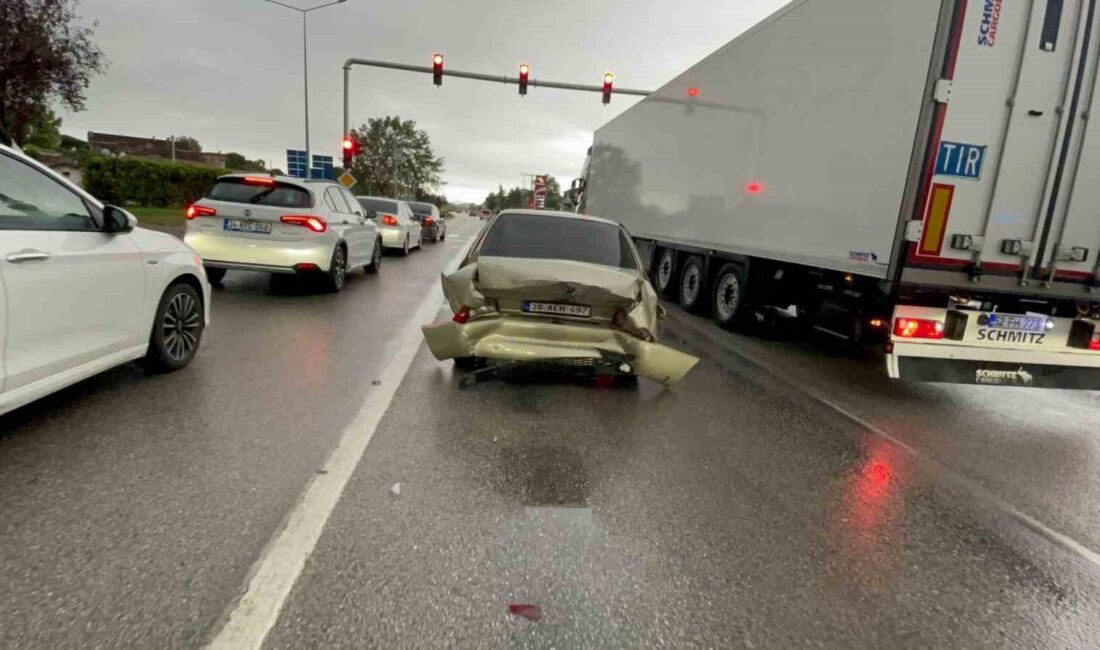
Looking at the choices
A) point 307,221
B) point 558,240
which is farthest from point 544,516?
point 307,221

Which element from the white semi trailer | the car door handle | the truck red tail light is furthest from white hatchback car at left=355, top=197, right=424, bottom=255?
the truck red tail light

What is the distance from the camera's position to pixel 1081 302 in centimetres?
556

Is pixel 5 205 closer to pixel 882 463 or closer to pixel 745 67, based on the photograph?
pixel 882 463

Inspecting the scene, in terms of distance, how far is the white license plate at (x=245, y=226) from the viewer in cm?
855

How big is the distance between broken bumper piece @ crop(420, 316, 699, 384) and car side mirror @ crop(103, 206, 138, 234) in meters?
2.14

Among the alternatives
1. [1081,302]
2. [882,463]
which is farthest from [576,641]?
[1081,302]

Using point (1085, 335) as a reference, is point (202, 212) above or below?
above

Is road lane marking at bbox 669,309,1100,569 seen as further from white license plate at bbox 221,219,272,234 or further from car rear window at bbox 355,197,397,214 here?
car rear window at bbox 355,197,397,214

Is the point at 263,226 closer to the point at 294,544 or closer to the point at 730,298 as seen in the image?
the point at 730,298

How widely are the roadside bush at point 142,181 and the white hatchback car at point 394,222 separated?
→ 34.1ft

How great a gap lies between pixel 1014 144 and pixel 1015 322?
152cm

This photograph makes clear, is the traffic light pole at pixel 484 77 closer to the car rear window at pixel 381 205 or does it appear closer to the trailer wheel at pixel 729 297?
the car rear window at pixel 381 205

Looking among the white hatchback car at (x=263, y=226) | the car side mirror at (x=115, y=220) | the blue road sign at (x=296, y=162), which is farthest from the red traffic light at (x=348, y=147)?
the car side mirror at (x=115, y=220)

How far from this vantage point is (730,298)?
8.74m
